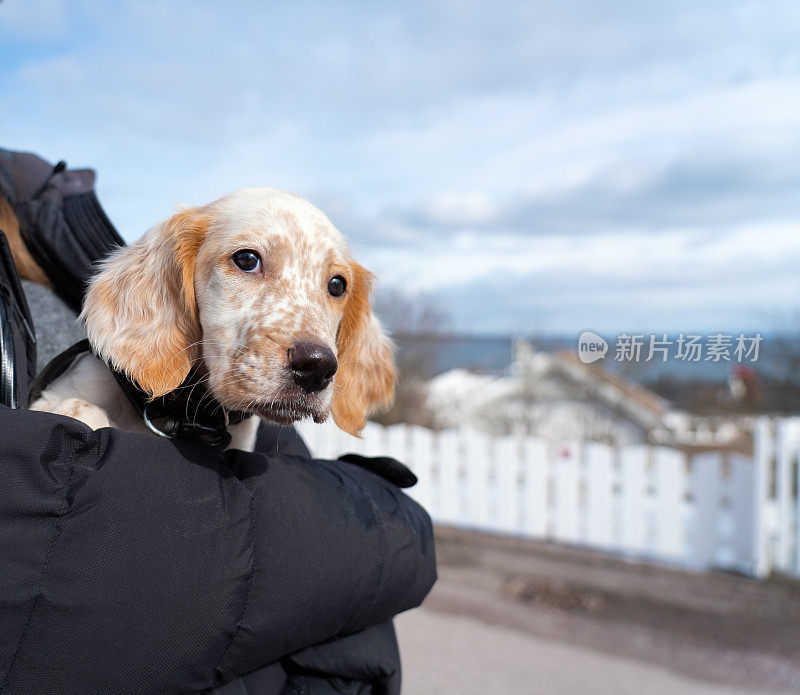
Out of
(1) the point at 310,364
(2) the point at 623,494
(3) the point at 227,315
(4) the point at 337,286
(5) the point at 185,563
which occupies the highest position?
(4) the point at 337,286

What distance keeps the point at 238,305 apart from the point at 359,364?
2.05 ft

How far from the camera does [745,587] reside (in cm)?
544

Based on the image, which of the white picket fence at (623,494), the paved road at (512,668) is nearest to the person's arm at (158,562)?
the paved road at (512,668)

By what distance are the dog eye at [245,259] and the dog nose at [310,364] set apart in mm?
378

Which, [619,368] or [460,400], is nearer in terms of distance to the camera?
[619,368]

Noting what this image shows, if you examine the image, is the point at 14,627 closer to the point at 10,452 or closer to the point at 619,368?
the point at 10,452

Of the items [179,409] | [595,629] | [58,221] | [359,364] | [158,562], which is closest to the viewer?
[158,562]

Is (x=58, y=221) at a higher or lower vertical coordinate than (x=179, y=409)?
higher

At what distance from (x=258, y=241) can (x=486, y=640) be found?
3.52m

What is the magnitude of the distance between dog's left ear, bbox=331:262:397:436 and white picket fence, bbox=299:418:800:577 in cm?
334

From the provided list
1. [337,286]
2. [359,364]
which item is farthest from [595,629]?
[337,286]

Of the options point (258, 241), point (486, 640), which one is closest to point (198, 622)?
point (258, 241)

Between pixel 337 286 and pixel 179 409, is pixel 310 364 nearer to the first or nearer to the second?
pixel 179 409

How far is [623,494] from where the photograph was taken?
612cm
